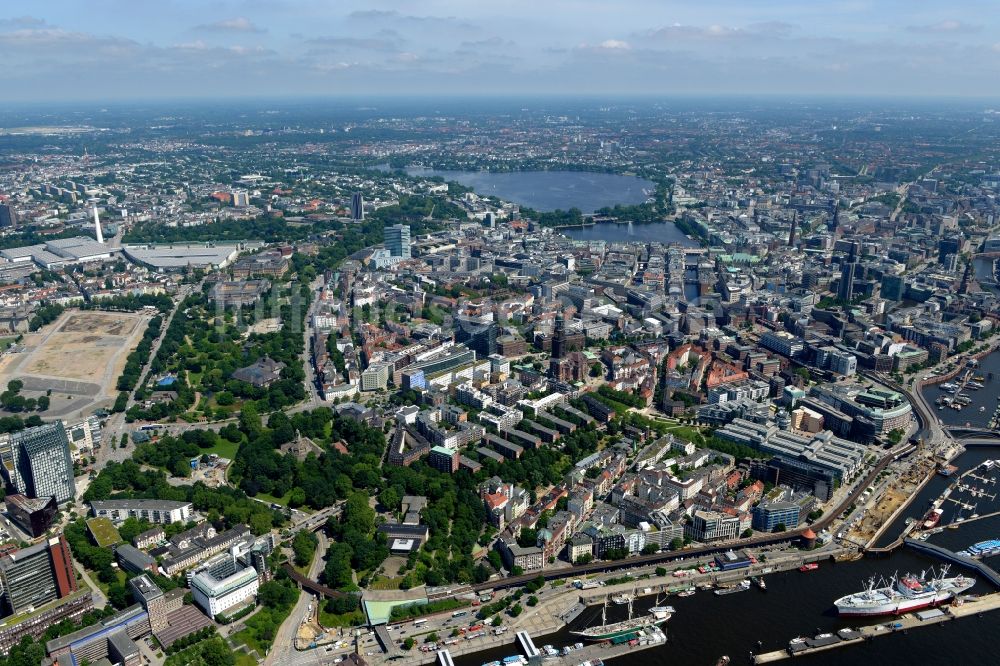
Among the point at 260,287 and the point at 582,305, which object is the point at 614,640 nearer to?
the point at 582,305

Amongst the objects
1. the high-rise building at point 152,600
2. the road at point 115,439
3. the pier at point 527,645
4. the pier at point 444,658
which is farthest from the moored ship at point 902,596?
the road at point 115,439

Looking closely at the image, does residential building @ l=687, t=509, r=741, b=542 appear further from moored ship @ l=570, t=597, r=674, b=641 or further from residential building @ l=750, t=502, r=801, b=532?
moored ship @ l=570, t=597, r=674, b=641

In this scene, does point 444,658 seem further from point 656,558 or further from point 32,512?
point 32,512

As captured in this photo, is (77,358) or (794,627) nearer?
(794,627)

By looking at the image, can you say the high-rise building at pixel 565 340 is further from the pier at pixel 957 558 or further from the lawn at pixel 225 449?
the pier at pixel 957 558

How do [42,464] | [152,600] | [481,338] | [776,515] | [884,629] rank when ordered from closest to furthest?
[152,600], [884,629], [776,515], [42,464], [481,338]

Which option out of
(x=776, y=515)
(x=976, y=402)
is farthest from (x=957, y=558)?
(x=976, y=402)

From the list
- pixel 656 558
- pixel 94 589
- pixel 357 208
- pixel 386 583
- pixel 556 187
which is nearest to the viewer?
pixel 94 589
